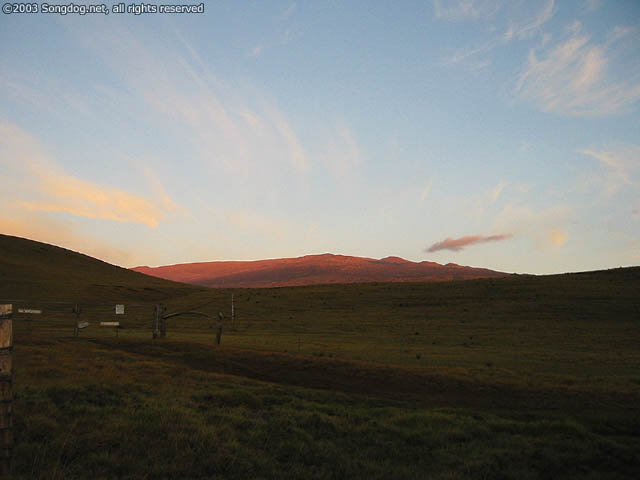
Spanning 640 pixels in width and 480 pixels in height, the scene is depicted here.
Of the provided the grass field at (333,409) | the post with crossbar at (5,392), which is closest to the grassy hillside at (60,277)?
the grass field at (333,409)

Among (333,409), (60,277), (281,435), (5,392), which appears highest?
(60,277)

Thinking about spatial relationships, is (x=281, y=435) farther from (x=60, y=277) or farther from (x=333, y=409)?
(x=60, y=277)

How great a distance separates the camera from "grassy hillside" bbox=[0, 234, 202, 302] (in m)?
69.5

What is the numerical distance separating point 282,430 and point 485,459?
161 inches

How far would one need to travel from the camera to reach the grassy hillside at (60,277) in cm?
6950

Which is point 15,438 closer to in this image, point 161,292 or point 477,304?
point 477,304

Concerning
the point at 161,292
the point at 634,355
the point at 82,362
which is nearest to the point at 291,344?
the point at 82,362

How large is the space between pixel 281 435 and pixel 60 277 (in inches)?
3422

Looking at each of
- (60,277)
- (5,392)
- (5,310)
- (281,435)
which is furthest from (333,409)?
(60,277)

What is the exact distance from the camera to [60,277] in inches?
3376

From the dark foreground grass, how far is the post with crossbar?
44 centimetres

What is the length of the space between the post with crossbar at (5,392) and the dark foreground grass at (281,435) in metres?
0.44

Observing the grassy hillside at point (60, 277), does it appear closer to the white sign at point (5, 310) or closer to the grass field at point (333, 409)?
the grass field at point (333, 409)

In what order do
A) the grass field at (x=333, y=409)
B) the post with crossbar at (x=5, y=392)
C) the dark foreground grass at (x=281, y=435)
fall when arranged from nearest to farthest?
the post with crossbar at (x=5, y=392), the dark foreground grass at (x=281, y=435), the grass field at (x=333, y=409)
